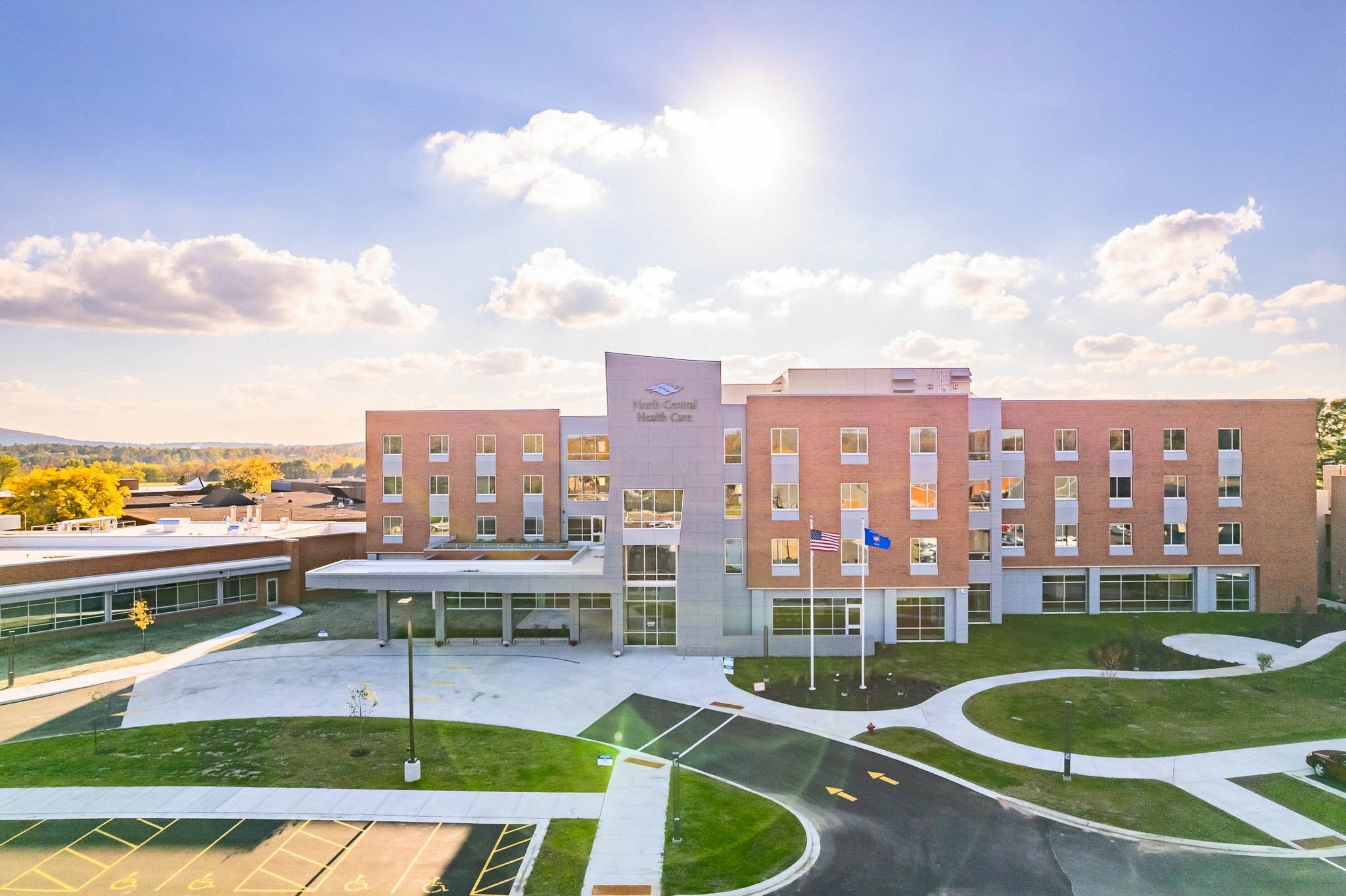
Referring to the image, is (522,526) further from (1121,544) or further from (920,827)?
(1121,544)

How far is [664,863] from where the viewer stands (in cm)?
1969

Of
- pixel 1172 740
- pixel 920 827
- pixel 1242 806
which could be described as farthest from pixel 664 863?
pixel 1172 740

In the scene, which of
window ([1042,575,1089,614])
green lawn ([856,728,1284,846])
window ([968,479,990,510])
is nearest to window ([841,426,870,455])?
window ([968,479,990,510])

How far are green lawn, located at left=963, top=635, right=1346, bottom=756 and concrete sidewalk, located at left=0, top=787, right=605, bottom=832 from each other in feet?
68.1

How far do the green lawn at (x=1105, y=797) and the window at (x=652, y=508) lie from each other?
59.8 feet

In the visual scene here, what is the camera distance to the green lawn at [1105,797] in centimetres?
2162

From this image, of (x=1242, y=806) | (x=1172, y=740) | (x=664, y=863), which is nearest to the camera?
(x=664, y=863)

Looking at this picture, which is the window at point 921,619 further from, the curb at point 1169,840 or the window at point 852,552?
the curb at point 1169,840

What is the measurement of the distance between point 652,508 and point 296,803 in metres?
23.8

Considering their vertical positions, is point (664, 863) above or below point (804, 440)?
below

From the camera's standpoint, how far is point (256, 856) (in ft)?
65.9

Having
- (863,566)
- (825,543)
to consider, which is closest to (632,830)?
(825,543)

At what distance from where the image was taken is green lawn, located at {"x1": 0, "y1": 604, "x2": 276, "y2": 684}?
39906 mm

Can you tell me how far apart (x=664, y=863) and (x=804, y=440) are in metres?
28.0
